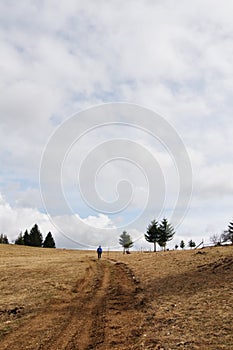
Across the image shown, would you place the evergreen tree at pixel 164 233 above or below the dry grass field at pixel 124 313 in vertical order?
above

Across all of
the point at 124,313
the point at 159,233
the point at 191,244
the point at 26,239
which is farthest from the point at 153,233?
the point at 124,313

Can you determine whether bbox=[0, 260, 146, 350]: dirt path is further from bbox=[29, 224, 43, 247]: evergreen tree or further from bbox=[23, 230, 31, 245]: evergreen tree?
bbox=[23, 230, 31, 245]: evergreen tree

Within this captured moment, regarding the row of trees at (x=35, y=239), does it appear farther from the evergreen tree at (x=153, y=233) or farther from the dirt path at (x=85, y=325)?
the dirt path at (x=85, y=325)

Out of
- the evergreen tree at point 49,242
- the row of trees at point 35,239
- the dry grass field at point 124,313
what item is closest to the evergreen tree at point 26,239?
the row of trees at point 35,239

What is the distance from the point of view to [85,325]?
43.9ft

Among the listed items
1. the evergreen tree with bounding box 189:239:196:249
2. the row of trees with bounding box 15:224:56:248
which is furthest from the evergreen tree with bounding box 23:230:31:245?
the evergreen tree with bounding box 189:239:196:249

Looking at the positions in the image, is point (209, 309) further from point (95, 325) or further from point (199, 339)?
point (95, 325)

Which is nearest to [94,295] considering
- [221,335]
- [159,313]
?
[159,313]

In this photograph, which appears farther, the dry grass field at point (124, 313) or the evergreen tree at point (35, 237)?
the evergreen tree at point (35, 237)

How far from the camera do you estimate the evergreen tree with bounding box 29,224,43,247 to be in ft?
421

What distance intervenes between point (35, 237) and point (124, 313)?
121 metres

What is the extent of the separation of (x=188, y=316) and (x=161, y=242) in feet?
272

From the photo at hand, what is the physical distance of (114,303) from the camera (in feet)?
58.3

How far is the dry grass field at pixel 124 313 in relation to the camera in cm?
1112
